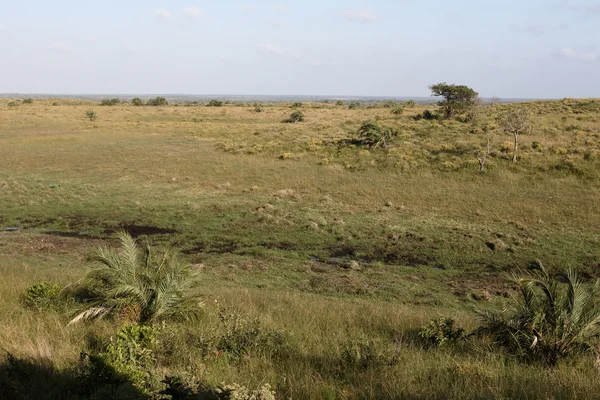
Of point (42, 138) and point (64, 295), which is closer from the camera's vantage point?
point (64, 295)

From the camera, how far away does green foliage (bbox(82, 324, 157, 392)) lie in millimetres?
4277

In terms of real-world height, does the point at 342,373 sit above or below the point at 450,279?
above

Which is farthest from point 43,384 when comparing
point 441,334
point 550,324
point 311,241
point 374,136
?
point 374,136

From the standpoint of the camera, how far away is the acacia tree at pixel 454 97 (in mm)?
53094

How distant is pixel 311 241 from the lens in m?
19.1

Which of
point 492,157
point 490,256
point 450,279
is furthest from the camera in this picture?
point 492,157

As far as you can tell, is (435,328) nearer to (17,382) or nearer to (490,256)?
(17,382)

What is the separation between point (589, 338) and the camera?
6184 millimetres

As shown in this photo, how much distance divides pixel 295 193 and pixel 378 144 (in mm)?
12869

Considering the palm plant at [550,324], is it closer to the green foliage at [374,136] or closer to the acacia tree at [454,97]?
the green foliage at [374,136]

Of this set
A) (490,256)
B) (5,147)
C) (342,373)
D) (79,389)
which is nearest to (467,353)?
(342,373)

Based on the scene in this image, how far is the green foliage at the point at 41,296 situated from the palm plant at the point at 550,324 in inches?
256

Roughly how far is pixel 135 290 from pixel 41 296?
1.86m

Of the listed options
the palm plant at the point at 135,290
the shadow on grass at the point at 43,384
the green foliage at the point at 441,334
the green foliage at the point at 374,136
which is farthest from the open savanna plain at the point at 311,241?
the green foliage at the point at 374,136
